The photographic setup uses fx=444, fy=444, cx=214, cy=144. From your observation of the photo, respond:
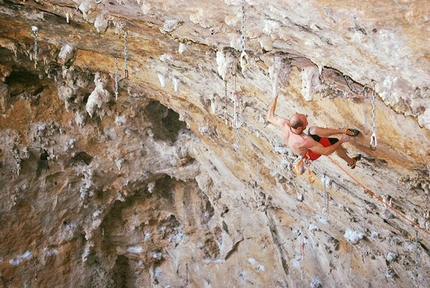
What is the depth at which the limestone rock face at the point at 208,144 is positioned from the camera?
399 cm

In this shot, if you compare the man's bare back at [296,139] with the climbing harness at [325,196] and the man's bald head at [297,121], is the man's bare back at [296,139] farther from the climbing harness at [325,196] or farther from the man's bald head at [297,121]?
the climbing harness at [325,196]

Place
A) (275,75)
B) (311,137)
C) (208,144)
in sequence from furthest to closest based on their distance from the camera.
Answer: (208,144)
(275,75)
(311,137)

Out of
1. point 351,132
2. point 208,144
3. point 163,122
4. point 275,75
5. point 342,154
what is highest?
point 275,75

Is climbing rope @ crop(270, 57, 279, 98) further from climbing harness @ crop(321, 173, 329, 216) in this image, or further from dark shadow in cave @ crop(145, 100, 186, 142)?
dark shadow in cave @ crop(145, 100, 186, 142)

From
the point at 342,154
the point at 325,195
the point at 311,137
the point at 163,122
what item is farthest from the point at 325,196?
the point at 163,122

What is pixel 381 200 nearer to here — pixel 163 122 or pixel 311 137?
pixel 311 137

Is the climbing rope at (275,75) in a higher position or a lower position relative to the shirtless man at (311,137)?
higher

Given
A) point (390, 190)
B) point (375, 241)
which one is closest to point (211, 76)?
point (390, 190)

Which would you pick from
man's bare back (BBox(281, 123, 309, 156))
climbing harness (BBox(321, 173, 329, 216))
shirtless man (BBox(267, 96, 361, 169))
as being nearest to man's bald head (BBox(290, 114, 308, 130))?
shirtless man (BBox(267, 96, 361, 169))

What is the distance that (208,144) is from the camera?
864 cm

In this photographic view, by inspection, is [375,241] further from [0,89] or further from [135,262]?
[0,89]

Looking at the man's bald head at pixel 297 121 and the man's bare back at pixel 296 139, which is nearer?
the man's bald head at pixel 297 121

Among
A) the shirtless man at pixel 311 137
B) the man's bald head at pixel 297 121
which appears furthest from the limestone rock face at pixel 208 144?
the man's bald head at pixel 297 121

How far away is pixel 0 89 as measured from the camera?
815cm
